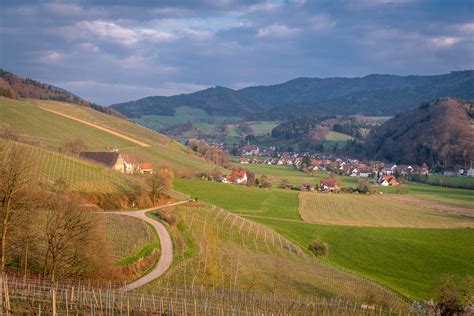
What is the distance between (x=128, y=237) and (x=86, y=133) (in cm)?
8105

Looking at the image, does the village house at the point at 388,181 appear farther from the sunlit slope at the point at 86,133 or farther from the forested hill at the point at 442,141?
the sunlit slope at the point at 86,133

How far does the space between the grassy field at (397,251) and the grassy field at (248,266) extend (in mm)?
4163

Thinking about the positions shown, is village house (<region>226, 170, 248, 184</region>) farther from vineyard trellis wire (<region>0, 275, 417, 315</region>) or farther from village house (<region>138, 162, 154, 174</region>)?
vineyard trellis wire (<region>0, 275, 417, 315</region>)

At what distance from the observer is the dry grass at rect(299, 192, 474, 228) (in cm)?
7362

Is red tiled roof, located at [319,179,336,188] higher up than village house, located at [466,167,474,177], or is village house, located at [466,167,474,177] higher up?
village house, located at [466,167,474,177]

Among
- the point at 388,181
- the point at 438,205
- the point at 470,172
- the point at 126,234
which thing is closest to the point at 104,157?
the point at 126,234

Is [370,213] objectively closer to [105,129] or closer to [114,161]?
[114,161]

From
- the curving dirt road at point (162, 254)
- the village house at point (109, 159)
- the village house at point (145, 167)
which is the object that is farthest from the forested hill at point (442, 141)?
the curving dirt road at point (162, 254)

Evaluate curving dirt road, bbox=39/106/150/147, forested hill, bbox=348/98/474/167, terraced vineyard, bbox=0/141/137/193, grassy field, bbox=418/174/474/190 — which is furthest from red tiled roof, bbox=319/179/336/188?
forested hill, bbox=348/98/474/167

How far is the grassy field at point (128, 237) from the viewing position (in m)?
38.5

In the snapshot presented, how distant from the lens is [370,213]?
80.2m

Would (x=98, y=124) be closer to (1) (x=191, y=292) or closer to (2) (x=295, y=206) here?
(2) (x=295, y=206)

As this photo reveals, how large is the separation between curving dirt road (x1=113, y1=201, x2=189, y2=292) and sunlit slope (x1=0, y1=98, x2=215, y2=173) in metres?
46.2

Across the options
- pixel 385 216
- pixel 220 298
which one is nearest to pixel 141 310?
pixel 220 298
